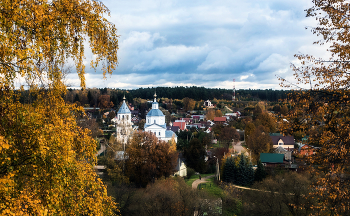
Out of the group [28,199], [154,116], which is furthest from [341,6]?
[154,116]

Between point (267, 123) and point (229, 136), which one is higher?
point (267, 123)

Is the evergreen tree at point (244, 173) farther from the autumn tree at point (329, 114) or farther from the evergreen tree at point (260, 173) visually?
the autumn tree at point (329, 114)

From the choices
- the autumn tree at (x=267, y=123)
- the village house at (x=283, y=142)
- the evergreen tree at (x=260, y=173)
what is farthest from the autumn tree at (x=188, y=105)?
the evergreen tree at (x=260, y=173)

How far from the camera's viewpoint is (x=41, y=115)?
423cm

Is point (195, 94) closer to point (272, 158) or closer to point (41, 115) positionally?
point (272, 158)

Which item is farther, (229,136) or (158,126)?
(229,136)

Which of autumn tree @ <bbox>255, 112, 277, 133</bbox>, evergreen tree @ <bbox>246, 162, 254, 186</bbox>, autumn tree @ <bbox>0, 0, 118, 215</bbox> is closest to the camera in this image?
autumn tree @ <bbox>0, 0, 118, 215</bbox>

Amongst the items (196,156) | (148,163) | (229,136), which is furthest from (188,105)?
(148,163)

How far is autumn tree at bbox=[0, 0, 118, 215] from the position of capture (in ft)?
12.0

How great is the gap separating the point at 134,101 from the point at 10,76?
9369 cm

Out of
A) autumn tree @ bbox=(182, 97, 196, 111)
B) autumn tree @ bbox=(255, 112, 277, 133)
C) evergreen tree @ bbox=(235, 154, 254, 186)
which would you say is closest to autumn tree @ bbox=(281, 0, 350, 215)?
evergreen tree @ bbox=(235, 154, 254, 186)

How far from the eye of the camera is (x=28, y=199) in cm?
337

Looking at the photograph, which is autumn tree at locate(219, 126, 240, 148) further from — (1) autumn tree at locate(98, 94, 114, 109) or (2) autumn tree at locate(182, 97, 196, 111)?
(2) autumn tree at locate(182, 97, 196, 111)

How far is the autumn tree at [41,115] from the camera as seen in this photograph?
12.0 ft
